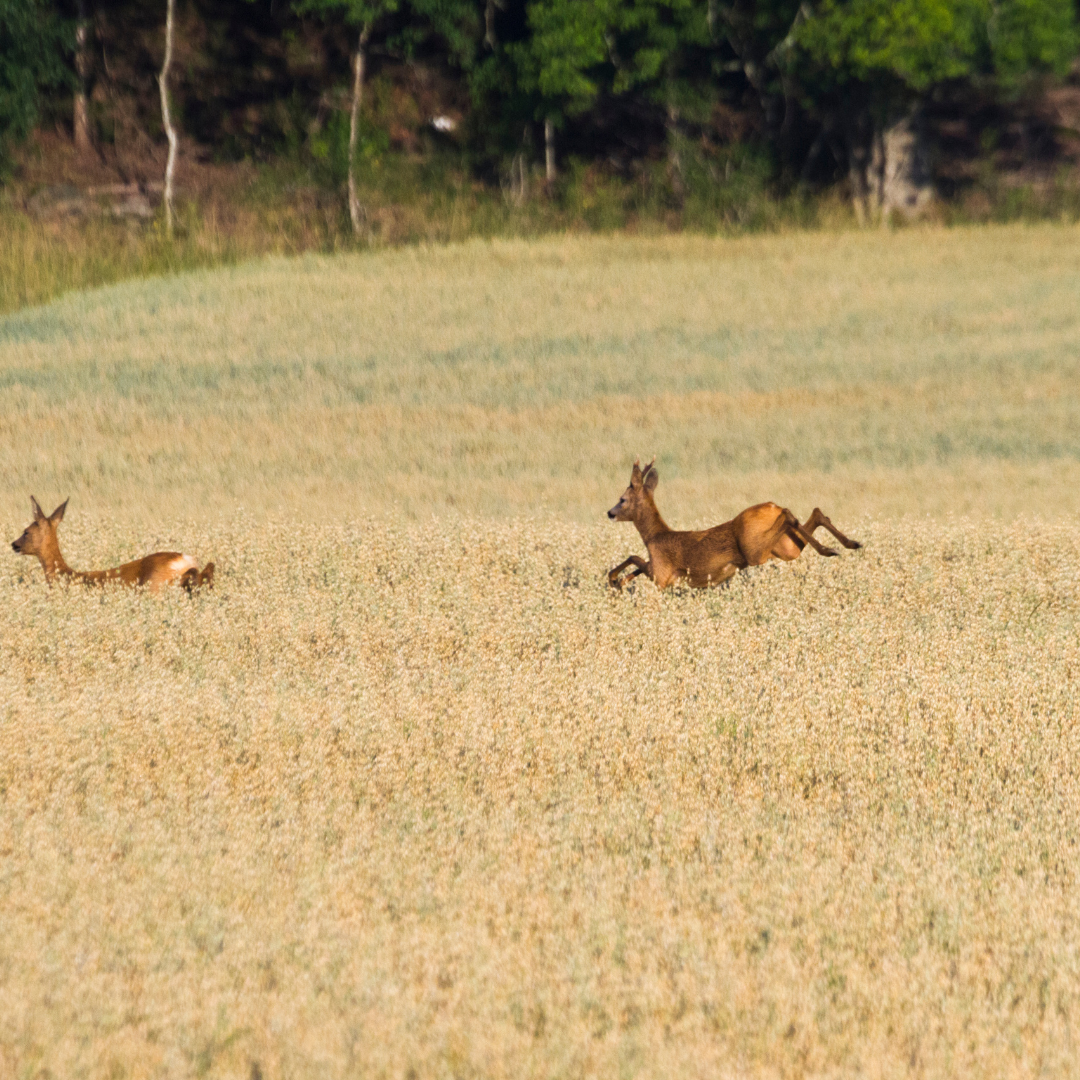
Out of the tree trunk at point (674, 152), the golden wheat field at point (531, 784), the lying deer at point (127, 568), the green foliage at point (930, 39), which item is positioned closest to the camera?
the golden wheat field at point (531, 784)

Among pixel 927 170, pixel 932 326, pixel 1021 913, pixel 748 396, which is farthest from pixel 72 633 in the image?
pixel 927 170

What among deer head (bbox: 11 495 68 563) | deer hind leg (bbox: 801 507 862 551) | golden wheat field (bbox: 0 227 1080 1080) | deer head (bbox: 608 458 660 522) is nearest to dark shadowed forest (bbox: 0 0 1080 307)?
golden wheat field (bbox: 0 227 1080 1080)

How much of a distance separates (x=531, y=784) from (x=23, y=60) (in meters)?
31.3

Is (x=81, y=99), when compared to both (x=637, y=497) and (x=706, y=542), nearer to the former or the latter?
(x=637, y=497)

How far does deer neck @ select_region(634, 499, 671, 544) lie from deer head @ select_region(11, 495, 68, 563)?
120 inches

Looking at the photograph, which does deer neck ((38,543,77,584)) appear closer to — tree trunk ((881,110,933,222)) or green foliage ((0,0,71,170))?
green foliage ((0,0,71,170))

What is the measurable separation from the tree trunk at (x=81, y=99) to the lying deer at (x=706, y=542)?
3124 cm

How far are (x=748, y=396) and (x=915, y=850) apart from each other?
13570 mm

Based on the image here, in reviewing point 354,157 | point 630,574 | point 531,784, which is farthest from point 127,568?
point 354,157

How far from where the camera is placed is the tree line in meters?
31.9

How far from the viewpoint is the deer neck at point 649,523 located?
8.36 meters

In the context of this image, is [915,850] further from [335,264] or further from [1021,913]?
[335,264]

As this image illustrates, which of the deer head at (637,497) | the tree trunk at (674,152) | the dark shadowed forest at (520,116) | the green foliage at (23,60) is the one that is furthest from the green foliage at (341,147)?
the deer head at (637,497)

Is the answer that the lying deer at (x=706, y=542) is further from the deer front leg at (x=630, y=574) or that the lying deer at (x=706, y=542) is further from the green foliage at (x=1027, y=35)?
the green foliage at (x=1027, y=35)
